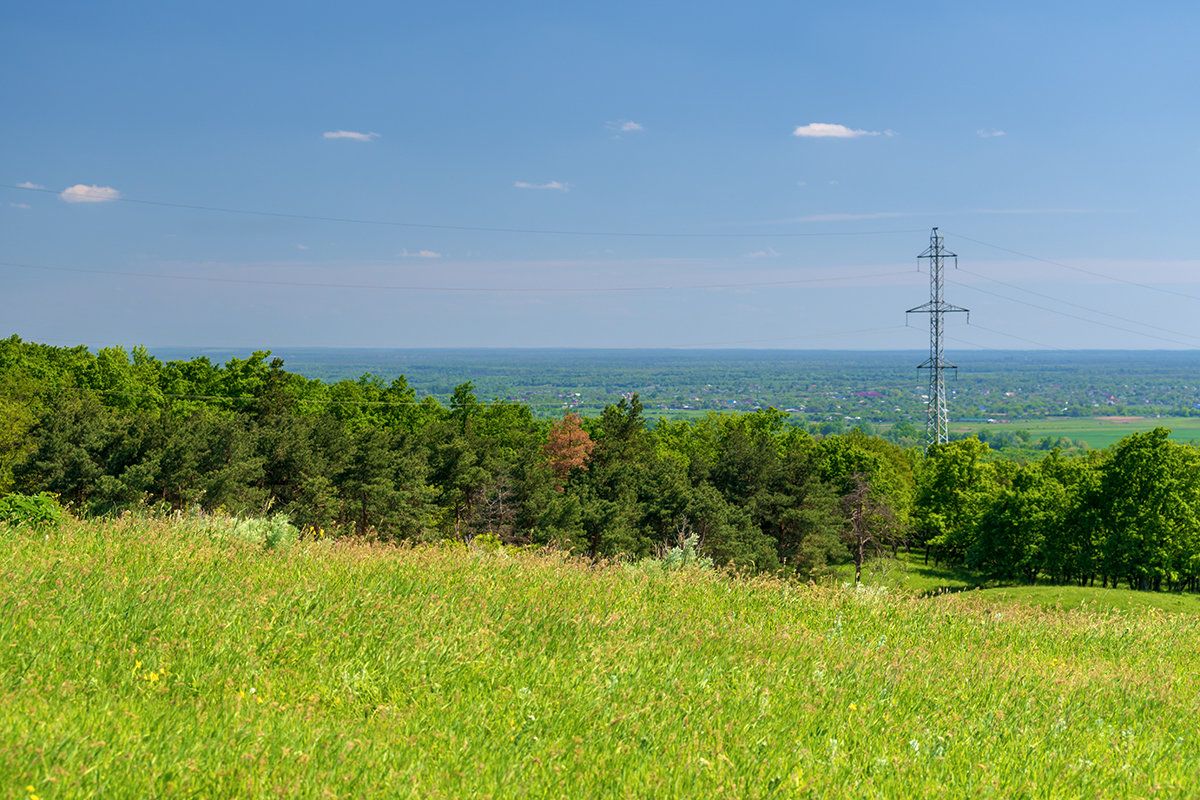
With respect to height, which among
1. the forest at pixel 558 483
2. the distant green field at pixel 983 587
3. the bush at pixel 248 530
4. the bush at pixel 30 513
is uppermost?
the bush at pixel 30 513

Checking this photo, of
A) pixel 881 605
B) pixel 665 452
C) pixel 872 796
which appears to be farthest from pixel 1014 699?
pixel 665 452

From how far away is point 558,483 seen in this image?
6000cm

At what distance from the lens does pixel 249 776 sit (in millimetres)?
4203

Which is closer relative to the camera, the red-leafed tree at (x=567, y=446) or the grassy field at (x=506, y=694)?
the grassy field at (x=506, y=694)

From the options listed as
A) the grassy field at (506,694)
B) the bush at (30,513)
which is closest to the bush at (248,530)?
the bush at (30,513)

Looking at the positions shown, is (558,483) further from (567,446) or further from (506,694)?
(506,694)

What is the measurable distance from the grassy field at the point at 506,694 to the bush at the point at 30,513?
2616 mm

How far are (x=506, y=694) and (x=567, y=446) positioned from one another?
226 ft

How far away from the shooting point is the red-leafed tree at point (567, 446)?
2822 inches

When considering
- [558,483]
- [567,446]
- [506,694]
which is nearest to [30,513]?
[506,694]

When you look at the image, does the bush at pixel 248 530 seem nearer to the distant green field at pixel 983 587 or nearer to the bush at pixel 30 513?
the bush at pixel 30 513

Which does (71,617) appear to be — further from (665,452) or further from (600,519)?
(665,452)

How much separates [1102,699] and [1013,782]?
9.53ft

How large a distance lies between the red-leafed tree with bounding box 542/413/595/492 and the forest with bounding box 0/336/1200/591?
0.71ft
